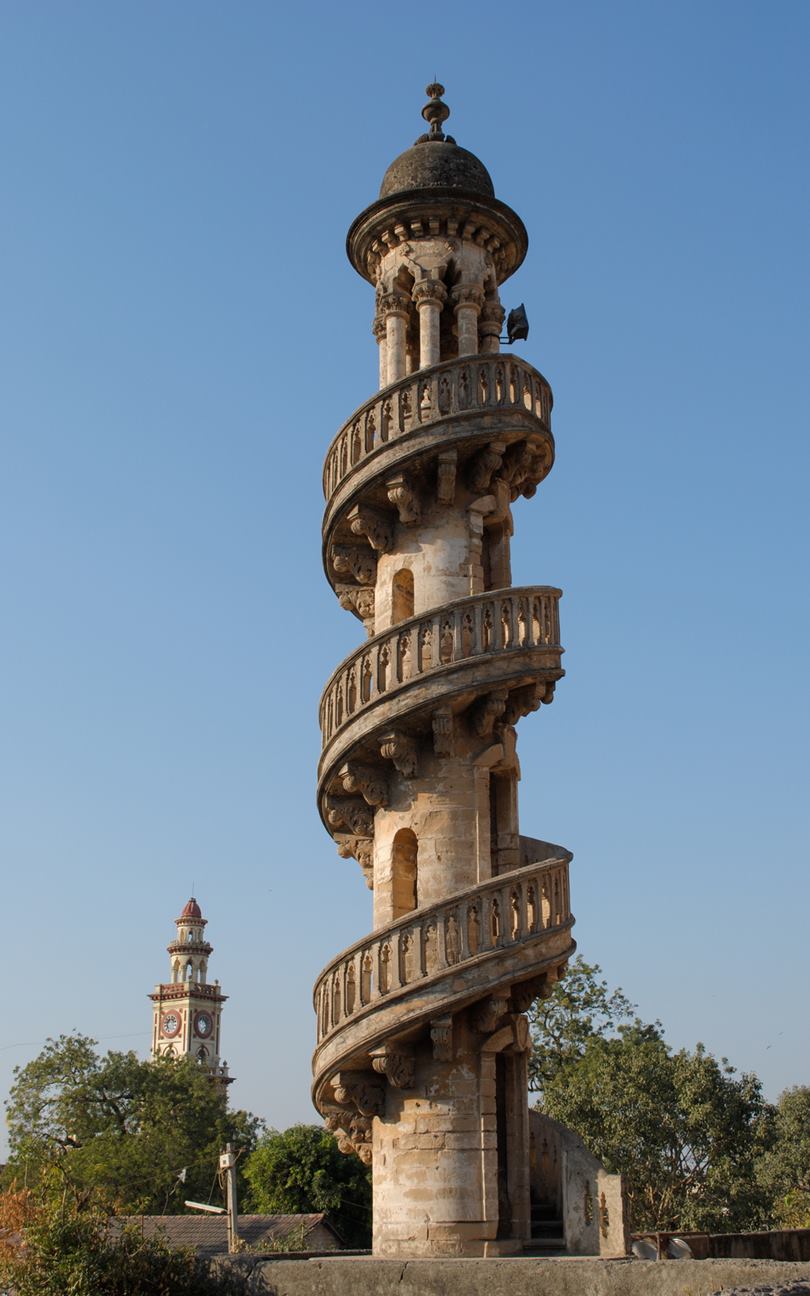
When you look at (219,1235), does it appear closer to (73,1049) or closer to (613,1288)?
(613,1288)

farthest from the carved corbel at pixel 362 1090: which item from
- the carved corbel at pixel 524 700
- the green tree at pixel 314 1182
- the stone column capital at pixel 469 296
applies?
the green tree at pixel 314 1182

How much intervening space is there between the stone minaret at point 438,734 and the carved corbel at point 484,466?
23 millimetres

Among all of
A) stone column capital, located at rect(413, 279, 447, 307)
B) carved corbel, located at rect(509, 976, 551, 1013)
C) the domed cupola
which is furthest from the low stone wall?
the domed cupola

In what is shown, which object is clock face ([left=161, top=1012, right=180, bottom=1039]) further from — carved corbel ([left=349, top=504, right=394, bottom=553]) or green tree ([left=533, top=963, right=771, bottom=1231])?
carved corbel ([left=349, top=504, right=394, bottom=553])

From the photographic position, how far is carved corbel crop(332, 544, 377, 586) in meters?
16.3

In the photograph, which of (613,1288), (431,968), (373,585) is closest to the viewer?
(613,1288)

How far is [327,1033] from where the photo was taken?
13703mm

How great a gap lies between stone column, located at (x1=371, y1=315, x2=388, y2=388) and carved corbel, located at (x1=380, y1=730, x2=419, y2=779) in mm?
5013

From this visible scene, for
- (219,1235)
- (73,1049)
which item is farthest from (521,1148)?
(73,1049)

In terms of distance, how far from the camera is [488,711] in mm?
14180

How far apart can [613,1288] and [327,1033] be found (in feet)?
15.4

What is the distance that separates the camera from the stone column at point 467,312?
1662 cm

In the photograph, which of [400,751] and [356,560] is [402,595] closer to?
[356,560]

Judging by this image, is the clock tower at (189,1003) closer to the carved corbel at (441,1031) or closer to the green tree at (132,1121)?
the green tree at (132,1121)
